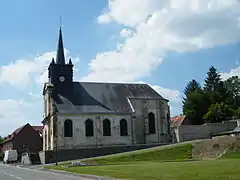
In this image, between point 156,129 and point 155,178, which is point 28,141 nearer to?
point 156,129

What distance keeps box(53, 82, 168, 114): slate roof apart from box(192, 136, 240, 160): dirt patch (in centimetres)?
1917

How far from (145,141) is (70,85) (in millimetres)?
16869

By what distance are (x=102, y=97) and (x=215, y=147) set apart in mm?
25578

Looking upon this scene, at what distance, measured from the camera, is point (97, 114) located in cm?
6575

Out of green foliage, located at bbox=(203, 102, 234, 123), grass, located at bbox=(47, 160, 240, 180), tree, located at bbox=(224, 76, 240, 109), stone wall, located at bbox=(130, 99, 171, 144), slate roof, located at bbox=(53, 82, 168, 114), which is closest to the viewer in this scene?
grass, located at bbox=(47, 160, 240, 180)

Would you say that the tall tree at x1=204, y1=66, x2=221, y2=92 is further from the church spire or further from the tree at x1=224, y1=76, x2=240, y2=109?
the church spire

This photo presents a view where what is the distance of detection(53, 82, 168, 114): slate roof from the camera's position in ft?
216

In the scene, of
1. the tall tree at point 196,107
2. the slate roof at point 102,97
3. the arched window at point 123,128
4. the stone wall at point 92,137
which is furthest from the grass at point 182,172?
the tall tree at point 196,107

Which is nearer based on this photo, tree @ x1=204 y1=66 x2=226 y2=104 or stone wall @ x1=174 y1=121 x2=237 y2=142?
stone wall @ x1=174 y1=121 x2=237 y2=142

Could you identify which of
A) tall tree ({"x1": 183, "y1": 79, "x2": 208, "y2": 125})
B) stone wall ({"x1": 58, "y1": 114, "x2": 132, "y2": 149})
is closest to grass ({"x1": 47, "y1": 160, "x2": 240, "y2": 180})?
stone wall ({"x1": 58, "y1": 114, "x2": 132, "y2": 149})

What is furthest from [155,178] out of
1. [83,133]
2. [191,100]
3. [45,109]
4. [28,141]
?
[28,141]

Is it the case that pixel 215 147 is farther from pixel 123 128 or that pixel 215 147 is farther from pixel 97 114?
pixel 97 114

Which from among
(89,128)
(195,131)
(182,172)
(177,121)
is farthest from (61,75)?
(182,172)

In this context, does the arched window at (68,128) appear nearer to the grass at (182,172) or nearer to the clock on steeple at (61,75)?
the clock on steeple at (61,75)
